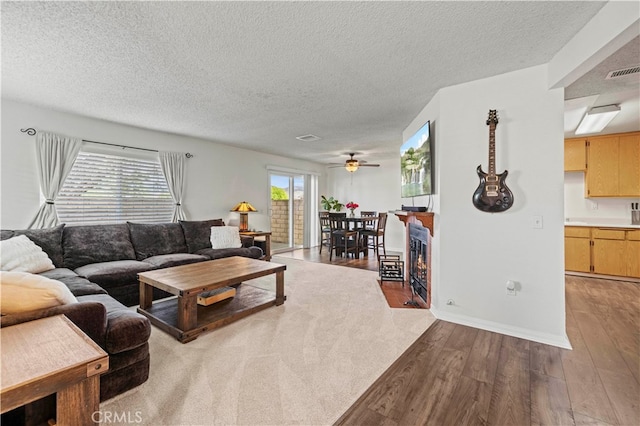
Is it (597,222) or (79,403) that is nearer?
(79,403)

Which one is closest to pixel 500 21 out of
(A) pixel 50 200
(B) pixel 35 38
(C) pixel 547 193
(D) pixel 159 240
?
(C) pixel 547 193

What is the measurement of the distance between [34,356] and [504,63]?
359cm

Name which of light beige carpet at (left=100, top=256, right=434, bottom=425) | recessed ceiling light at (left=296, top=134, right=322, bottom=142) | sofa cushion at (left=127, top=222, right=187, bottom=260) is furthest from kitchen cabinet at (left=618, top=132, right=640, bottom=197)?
sofa cushion at (left=127, top=222, right=187, bottom=260)

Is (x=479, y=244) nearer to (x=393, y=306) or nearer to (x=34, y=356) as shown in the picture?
(x=393, y=306)

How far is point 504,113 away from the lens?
8.70ft

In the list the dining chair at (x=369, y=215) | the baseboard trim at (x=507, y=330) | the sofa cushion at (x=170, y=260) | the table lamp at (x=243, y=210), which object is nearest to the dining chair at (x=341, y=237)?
the dining chair at (x=369, y=215)

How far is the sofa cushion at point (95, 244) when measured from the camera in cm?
334

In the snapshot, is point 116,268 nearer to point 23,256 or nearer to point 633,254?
point 23,256

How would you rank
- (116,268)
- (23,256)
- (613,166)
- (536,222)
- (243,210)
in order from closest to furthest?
(536,222) → (23,256) → (116,268) → (613,166) → (243,210)

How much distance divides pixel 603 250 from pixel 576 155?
1592mm

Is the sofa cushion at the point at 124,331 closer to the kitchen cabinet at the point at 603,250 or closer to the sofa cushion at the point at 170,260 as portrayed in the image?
the sofa cushion at the point at 170,260

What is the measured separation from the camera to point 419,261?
365 cm

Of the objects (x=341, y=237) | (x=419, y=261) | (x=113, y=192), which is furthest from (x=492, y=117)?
(x=113, y=192)

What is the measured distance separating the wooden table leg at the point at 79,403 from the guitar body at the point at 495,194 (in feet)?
9.95
